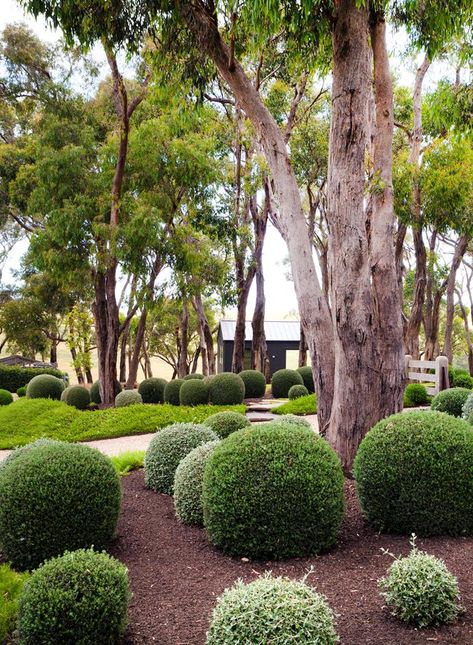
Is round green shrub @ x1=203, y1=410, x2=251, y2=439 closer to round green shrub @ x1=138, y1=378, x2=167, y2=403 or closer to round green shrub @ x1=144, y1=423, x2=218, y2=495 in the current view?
round green shrub @ x1=144, y1=423, x2=218, y2=495

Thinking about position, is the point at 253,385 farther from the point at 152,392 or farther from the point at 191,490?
the point at 191,490

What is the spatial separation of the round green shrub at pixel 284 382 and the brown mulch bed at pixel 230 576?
12395mm

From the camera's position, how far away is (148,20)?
7.75 m

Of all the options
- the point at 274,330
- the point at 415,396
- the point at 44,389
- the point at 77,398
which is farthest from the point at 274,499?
the point at 274,330

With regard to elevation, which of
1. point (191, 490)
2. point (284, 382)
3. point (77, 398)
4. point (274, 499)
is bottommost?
A: point (191, 490)

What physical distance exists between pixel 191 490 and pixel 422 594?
2569mm


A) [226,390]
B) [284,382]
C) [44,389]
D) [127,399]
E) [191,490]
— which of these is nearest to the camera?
[191,490]

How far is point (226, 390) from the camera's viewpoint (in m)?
15.9

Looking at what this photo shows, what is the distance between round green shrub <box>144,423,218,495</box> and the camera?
6820 millimetres

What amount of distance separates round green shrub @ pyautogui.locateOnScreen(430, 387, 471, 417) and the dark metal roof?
20.5 metres

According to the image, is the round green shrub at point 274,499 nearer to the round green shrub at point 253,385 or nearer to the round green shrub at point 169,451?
the round green shrub at point 169,451

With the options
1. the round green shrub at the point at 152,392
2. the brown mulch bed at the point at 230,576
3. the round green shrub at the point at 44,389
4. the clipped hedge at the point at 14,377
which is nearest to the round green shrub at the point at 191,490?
the brown mulch bed at the point at 230,576

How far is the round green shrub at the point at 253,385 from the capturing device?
722 inches

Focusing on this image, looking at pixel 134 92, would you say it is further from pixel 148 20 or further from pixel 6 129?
pixel 148 20
